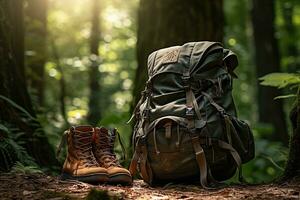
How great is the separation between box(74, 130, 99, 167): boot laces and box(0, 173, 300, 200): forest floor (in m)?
0.24

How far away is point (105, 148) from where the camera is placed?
370 cm

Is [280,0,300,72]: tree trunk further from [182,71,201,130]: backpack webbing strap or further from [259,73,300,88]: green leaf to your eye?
[182,71,201,130]: backpack webbing strap

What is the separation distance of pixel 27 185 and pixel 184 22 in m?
2.89

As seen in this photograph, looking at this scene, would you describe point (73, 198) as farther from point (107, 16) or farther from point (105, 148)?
point (107, 16)

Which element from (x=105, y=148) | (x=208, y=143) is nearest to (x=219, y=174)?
(x=208, y=143)

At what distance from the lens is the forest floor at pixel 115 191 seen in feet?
9.20

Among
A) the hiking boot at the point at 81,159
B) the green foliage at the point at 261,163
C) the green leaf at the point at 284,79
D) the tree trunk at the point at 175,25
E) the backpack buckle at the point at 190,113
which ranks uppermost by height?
the tree trunk at the point at 175,25

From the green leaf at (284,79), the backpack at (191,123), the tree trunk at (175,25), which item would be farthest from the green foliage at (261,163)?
the backpack at (191,123)

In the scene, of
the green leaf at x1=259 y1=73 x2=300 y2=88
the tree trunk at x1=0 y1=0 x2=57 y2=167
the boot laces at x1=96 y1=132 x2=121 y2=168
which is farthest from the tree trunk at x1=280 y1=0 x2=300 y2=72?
the boot laces at x1=96 y1=132 x2=121 y2=168

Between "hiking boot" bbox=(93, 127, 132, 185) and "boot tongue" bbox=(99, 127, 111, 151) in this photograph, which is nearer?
"hiking boot" bbox=(93, 127, 132, 185)

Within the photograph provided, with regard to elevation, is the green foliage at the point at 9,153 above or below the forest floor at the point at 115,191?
above

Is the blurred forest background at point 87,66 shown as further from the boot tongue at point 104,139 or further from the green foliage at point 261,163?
the boot tongue at point 104,139

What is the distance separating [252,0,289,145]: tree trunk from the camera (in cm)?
1060

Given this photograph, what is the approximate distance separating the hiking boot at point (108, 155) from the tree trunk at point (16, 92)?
770 millimetres
